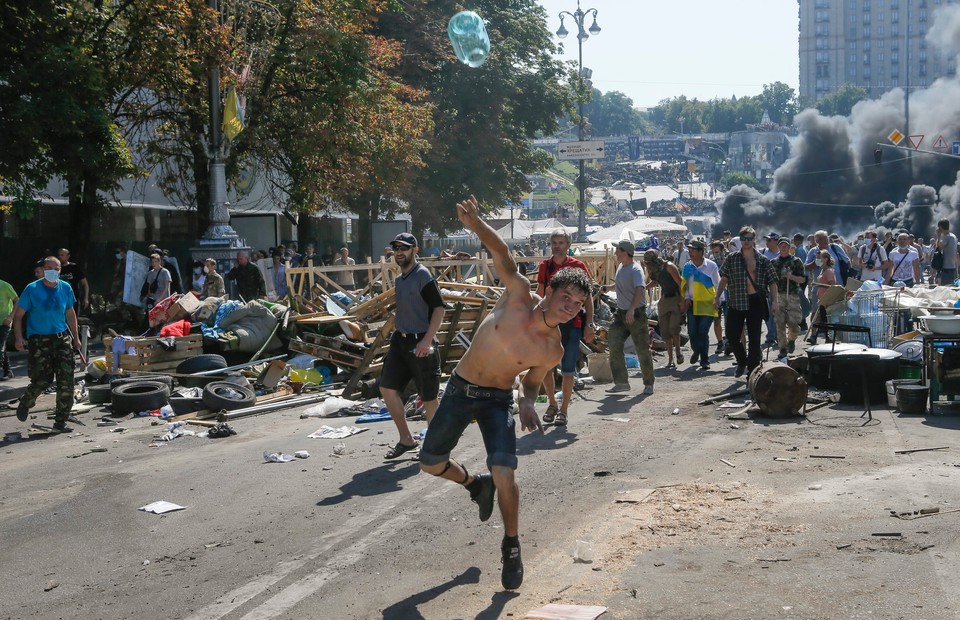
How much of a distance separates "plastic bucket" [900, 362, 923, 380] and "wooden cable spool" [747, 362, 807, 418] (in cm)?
149

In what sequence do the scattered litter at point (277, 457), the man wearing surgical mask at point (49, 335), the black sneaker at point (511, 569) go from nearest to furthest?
1. the black sneaker at point (511, 569)
2. the scattered litter at point (277, 457)
3. the man wearing surgical mask at point (49, 335)

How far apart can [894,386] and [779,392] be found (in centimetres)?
133

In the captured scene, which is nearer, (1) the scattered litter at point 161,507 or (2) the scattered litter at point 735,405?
(1) the scattered litter at point 161,507

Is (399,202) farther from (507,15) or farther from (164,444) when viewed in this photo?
(164,444)

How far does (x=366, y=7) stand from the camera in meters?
23.9

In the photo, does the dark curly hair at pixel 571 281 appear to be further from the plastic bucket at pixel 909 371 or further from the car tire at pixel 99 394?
the car tire at pixel 99 394

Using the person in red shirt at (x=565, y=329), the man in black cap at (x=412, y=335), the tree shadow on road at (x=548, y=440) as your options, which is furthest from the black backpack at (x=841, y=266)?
the man in black cap at (x=412, y=335)

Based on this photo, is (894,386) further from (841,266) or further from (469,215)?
(841,266)

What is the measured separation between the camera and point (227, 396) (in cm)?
1195

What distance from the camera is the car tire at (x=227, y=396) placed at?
11.8m

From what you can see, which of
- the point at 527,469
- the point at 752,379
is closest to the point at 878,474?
the point at 527,469

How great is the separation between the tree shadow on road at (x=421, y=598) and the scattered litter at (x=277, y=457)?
11.8 feet

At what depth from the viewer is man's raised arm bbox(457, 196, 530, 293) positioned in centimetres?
591

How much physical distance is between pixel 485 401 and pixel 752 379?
570 centimetres
